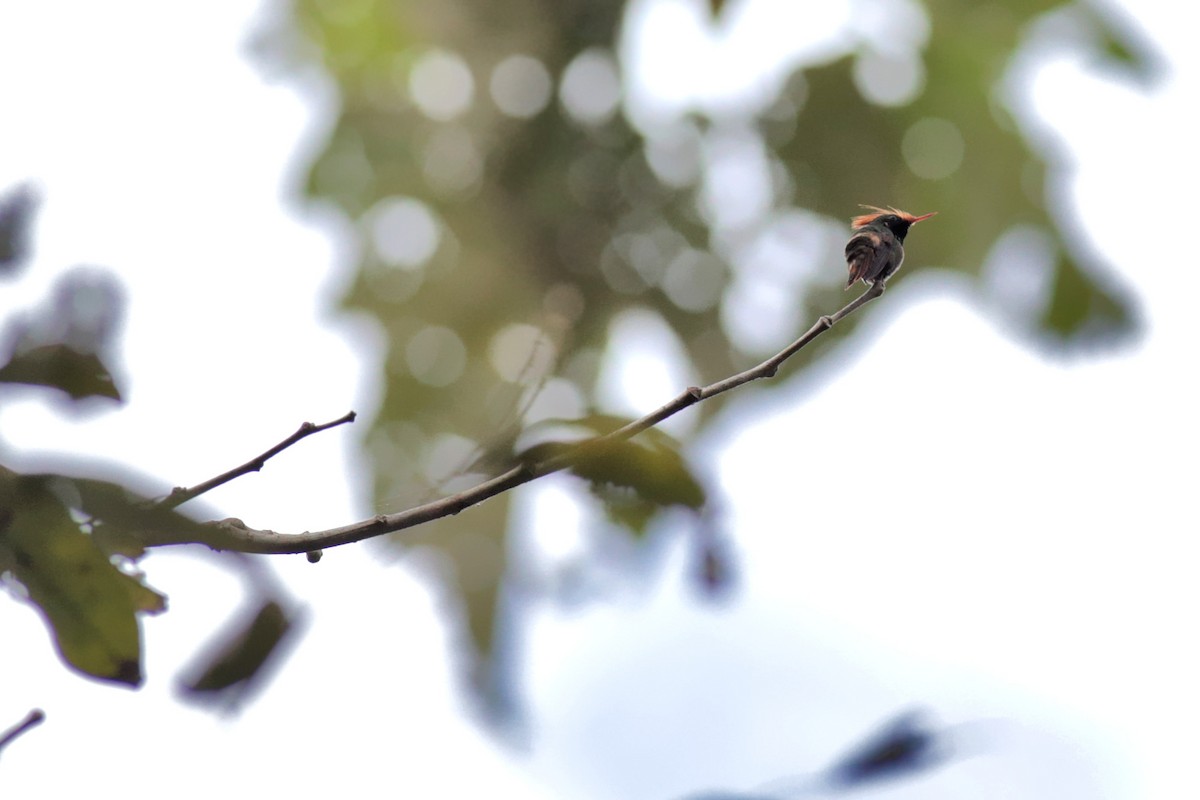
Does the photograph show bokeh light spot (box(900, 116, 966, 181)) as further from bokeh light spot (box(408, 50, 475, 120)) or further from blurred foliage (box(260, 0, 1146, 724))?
bokeh light spot (box(408, 50, 475, 120))

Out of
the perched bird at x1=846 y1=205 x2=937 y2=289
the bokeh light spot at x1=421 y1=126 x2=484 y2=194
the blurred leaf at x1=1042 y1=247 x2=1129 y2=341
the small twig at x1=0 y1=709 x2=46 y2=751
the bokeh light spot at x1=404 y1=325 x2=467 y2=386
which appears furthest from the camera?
the bokeh light spot at x1=421 y1=126 x2=484 y2=194

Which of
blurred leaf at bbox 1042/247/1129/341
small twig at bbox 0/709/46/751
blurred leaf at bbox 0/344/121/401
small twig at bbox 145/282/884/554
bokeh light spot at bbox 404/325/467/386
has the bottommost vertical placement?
small twig at bbox 0/709/46/751

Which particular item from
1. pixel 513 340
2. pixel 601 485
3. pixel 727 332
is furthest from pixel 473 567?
pixel 601 485

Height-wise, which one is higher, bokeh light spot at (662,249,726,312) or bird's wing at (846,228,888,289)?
bokeh light spot at (662,249,726,312)

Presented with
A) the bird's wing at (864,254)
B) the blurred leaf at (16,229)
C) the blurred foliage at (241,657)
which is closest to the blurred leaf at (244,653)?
the blurred foliage at (241,657)

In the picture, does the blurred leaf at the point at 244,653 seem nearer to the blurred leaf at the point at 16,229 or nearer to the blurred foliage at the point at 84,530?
the blurred foliage at the point at 84,530

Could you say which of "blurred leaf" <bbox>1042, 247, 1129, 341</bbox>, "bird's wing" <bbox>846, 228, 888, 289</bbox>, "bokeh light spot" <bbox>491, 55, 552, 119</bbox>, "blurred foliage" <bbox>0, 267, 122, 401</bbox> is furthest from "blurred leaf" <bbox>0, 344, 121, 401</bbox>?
"bokeh light spot" <bbox>491, 55, 552, 119</bbox>
